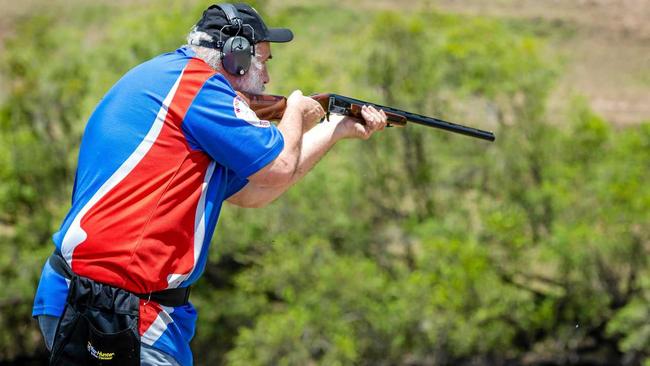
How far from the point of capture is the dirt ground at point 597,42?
29.0 metres

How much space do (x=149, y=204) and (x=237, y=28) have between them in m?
0.76

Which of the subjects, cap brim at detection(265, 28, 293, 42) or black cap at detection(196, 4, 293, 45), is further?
cap brim at detection(265, 28, 293, 42)

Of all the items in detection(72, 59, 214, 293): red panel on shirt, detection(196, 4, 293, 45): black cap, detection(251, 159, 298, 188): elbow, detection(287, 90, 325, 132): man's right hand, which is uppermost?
detection(196, 4, 293, 45): black cap

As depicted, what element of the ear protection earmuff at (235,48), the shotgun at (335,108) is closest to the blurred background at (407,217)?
the shotgun at (335,108)

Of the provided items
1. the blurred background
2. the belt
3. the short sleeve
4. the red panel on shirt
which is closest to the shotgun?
the short sleeve

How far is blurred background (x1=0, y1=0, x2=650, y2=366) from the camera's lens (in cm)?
1759

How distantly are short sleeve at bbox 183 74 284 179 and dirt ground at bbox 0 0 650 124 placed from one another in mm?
23562

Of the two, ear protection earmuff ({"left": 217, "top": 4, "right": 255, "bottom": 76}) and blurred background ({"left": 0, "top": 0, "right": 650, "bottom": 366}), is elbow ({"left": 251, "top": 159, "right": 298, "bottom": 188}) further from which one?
blurred background ({"left": 0, "top": 0, "right": 650, "bottom": 366})

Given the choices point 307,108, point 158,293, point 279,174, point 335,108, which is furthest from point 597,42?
point 158,293

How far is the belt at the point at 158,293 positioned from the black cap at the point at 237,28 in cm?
92

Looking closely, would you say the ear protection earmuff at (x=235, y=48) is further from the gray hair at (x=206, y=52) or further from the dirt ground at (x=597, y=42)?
the dirt ground at (x=597, y=42)

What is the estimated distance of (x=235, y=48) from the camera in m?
3.50

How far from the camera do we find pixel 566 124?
69.8 feet

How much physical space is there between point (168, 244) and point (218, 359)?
639 inches
